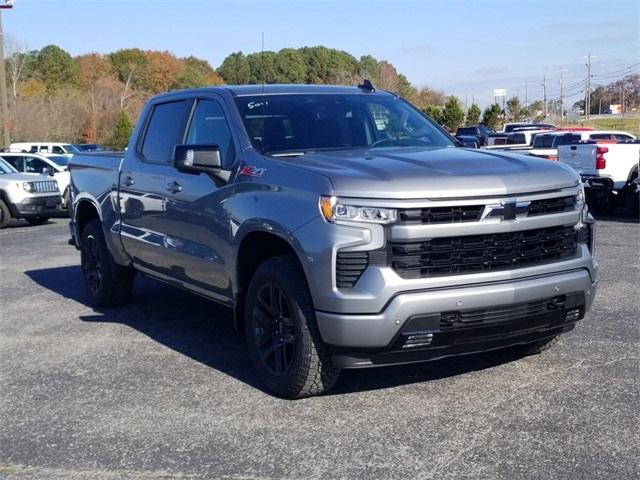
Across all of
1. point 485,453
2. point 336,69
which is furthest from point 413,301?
point 336,69

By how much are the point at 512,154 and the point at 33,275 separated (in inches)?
272

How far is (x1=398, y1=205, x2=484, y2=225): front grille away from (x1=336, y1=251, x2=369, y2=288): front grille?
0.93ft

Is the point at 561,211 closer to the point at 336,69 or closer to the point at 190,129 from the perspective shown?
the point at 190,129

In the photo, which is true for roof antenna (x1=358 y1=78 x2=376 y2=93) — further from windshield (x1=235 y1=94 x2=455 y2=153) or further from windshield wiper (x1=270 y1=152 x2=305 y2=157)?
windshield wiper (x1=270 y1=152 x2=305 y2=157)

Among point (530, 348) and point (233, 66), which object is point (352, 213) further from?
point (233, 66)

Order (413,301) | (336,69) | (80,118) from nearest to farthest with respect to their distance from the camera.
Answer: (413,301) → (336,69) → (80,118)

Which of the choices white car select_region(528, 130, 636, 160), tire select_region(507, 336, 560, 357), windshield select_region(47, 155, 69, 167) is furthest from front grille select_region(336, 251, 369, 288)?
windshield select_region(47, 155, 69, 167)

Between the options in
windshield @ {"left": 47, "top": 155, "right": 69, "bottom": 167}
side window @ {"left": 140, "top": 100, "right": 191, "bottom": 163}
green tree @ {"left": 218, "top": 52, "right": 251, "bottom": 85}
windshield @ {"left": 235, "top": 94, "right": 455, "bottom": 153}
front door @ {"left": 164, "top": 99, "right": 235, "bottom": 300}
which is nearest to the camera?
front door @ {"left": 164, "top": 99, "right": 235, "bottom": 300}

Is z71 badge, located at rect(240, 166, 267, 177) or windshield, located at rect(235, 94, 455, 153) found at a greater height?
windshield, located at rect(235, 94, 455, 153)

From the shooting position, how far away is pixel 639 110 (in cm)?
10569

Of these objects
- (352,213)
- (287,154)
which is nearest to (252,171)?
(287,154)

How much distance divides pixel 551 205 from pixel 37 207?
14.2m

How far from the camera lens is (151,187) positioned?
6.43 metres

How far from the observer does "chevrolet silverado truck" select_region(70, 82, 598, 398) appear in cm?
435
